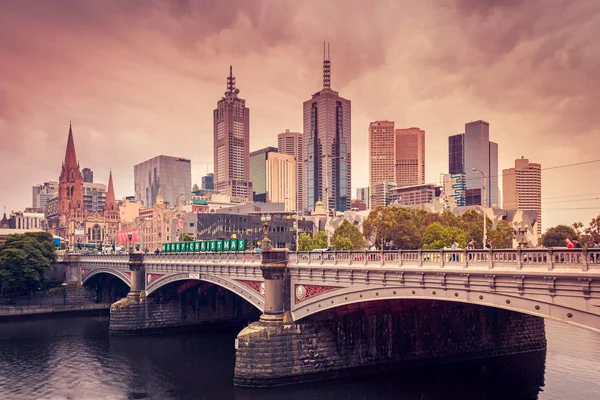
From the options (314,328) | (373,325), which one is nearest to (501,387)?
(373,325)

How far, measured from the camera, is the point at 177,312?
76.4 metres

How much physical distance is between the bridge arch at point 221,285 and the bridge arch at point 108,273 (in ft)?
27.5

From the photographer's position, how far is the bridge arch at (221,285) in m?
52.6

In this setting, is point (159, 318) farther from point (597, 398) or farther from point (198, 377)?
point (597, 398)

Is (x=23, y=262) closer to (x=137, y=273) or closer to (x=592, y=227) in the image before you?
(x=137, y=273)

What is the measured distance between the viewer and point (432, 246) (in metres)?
81.5

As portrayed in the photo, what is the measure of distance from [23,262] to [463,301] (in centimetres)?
8696

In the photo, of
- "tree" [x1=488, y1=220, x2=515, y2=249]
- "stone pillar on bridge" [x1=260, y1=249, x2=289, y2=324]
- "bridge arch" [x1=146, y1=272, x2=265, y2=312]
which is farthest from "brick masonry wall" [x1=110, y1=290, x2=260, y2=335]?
"tree" [x1=488, y1=220, x2=515, y2=249]

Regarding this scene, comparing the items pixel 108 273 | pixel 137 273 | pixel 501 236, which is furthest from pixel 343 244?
pixel 108 273

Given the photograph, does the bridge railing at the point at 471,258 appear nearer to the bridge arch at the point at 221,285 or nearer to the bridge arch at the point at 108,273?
the bridge arch at the point at 221,285

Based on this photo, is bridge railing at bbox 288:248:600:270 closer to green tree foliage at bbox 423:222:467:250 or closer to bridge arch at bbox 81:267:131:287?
green tree foliage at bbox 423:222:467:250

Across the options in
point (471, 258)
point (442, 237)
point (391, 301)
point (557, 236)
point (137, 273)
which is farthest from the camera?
point (557, 236)

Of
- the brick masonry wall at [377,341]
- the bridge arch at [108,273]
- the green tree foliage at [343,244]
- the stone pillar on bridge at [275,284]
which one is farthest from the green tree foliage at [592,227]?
the bridge arch at [108,273]

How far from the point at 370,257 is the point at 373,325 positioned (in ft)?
34.5
